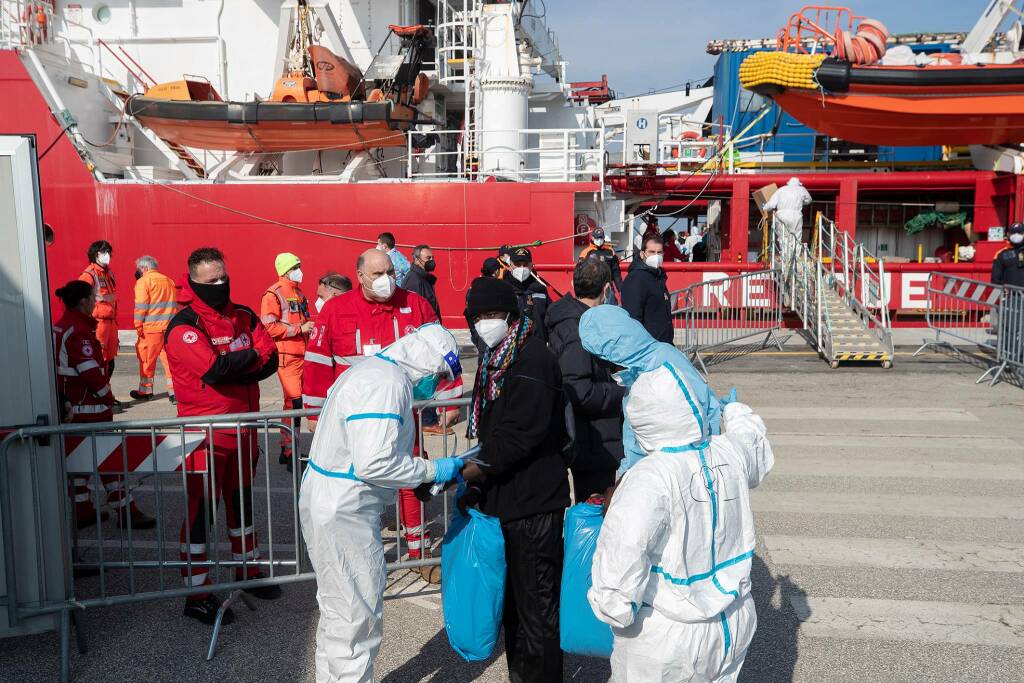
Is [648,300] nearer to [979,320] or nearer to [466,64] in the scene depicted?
[979,320]

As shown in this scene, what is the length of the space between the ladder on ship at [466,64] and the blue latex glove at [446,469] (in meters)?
11.4

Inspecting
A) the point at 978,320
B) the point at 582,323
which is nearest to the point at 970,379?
the point at 978,320

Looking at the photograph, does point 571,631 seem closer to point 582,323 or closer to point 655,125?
point 582,323

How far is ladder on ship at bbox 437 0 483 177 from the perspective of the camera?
1534 cm

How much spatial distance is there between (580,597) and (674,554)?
0.89m

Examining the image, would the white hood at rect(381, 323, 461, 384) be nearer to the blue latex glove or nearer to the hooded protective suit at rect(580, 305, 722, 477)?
the blue latex glove

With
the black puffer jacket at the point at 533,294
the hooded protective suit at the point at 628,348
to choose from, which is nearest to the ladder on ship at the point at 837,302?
the black puffer jacket at the point at 533,294

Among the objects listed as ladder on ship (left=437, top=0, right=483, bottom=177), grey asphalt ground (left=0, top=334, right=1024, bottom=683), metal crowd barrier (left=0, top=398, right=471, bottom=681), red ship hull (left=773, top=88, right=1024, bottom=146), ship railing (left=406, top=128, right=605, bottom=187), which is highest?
ladder on ship (left=437, top=0, right=483, bottom=177)

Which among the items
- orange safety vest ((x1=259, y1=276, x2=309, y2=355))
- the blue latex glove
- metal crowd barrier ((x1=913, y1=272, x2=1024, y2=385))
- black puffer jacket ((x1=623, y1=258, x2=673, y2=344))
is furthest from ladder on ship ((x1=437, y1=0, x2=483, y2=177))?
the blue latex glove

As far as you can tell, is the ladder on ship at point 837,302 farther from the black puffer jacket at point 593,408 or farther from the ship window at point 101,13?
the ship window at point 101,13

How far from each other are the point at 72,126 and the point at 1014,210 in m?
16.5

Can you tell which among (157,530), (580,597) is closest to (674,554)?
(580,597)

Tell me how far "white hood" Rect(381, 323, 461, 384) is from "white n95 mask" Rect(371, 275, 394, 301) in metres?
1.81

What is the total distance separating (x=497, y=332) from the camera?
3.54m
